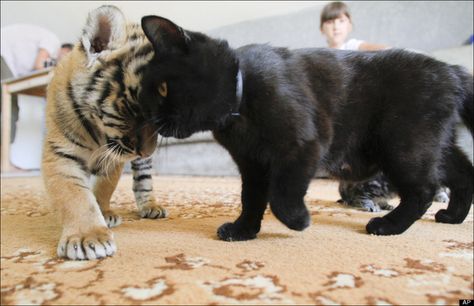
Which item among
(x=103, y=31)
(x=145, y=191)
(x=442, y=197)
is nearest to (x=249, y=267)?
(x=103, y=31)

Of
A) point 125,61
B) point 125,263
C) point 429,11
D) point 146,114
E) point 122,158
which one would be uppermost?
point 429,11

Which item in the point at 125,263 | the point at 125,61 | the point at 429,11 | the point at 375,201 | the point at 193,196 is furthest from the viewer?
the point at 429,11

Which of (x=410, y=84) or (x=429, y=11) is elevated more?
(x=429, y=11)

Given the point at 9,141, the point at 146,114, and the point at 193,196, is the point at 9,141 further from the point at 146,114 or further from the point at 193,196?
the point at 146,114

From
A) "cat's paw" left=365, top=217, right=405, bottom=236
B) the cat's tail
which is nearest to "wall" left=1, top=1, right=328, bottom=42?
the cat's tail

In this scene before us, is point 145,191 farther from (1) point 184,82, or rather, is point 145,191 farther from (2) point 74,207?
(1) point 184,82

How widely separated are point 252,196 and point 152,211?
1.73 feet

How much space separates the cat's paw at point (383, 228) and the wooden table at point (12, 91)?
3.04 meters

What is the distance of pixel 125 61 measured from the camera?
101 cm

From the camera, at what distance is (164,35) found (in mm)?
888

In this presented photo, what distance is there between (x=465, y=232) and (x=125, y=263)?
2.99 feet

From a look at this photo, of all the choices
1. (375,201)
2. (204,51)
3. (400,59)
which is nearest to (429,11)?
(375,201)

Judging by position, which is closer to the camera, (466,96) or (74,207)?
(74,207)

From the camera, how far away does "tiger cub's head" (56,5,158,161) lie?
3.25 feet
